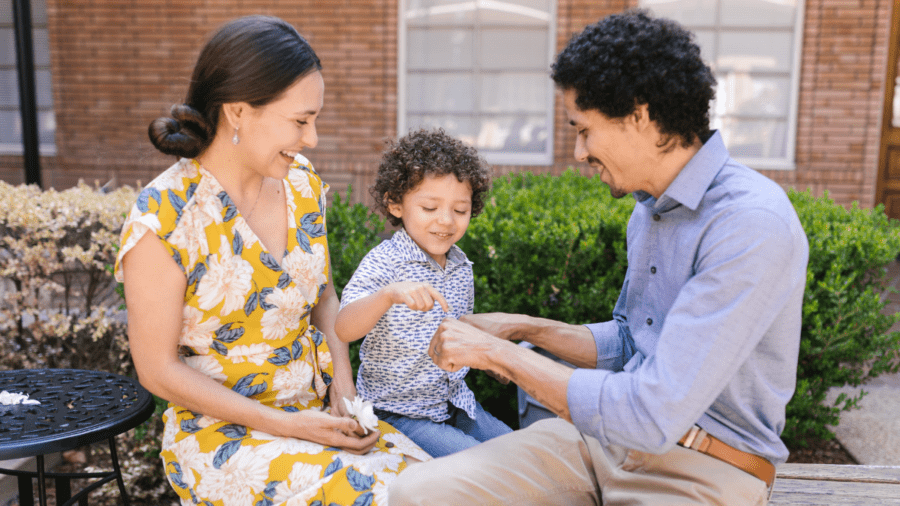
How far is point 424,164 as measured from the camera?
7.84ft

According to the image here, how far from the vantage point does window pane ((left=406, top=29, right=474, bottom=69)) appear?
8.53 m

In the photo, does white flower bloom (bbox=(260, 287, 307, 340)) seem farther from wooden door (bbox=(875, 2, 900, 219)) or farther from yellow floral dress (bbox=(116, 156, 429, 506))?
wooden door (bbox=(875, 2, 900, 219))

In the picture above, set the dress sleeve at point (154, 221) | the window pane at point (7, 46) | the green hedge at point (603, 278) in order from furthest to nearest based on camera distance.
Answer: the window pane at point (7, 46) → the green hedge at point (603, 278) → the dress sleeve at point (154, 221)

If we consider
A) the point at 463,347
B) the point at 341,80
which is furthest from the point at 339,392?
the point at 341,80

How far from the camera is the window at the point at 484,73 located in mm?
8438

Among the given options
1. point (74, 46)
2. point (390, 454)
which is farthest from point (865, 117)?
point (74, 46)

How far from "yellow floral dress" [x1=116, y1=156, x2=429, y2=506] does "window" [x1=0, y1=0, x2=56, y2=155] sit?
8247 millimetres

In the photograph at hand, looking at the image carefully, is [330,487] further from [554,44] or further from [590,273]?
[554,44]

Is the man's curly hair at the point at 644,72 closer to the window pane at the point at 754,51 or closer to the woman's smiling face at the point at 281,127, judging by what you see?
the woman's smiling face at the point at 281,127

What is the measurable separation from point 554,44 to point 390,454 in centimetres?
712

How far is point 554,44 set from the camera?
8227mm

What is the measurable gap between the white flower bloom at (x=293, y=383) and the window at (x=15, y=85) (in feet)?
27.3

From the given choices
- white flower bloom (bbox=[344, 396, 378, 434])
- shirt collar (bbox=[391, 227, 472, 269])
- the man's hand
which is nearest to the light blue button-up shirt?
the man's hand

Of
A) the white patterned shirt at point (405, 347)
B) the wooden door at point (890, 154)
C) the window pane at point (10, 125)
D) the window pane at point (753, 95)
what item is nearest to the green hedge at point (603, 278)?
the white patterned shirt at point (405, 347)
